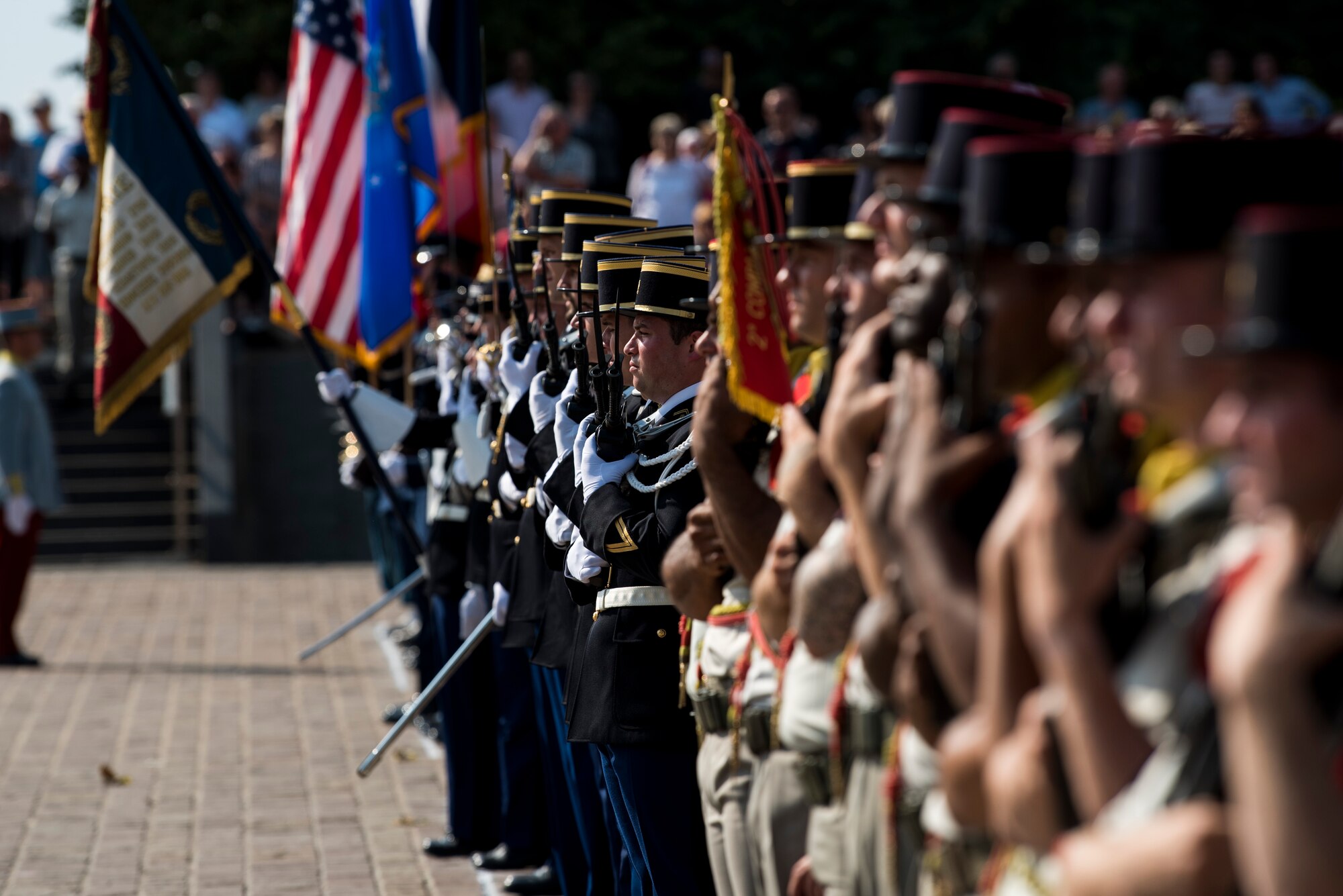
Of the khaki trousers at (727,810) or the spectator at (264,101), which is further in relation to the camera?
the spectator at (264,101)

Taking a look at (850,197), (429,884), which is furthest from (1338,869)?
(429,884)

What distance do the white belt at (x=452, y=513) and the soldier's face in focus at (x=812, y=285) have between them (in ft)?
14.6

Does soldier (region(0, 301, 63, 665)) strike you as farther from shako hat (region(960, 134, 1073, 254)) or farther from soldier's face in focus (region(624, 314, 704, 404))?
shako hat (region(960, 134, 1073, 254))

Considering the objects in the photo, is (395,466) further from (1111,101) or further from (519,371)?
(1111,101)

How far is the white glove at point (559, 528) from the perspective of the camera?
578cm

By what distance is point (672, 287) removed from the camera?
524 cm

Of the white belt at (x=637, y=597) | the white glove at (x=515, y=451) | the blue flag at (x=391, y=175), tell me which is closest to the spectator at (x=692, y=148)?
the blue flag at (x=391, y=175)

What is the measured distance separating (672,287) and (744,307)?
1.25m

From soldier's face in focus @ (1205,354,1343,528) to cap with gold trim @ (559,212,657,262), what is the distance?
4344 millimetres

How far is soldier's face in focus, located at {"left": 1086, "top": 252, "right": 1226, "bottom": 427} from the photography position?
2328 mm

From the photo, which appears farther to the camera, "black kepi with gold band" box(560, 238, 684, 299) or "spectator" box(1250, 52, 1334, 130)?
"spectator" box(1250, 52, 1334, 130)

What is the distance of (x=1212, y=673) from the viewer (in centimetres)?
220

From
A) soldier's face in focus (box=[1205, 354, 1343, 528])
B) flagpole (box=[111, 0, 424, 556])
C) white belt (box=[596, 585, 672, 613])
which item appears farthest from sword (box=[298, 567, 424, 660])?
soldier's face in focus (box=[1205, 354, 1343, 528])

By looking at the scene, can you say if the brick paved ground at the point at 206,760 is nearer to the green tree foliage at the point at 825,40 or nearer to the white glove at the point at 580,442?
the white glove at the point at 580,442
